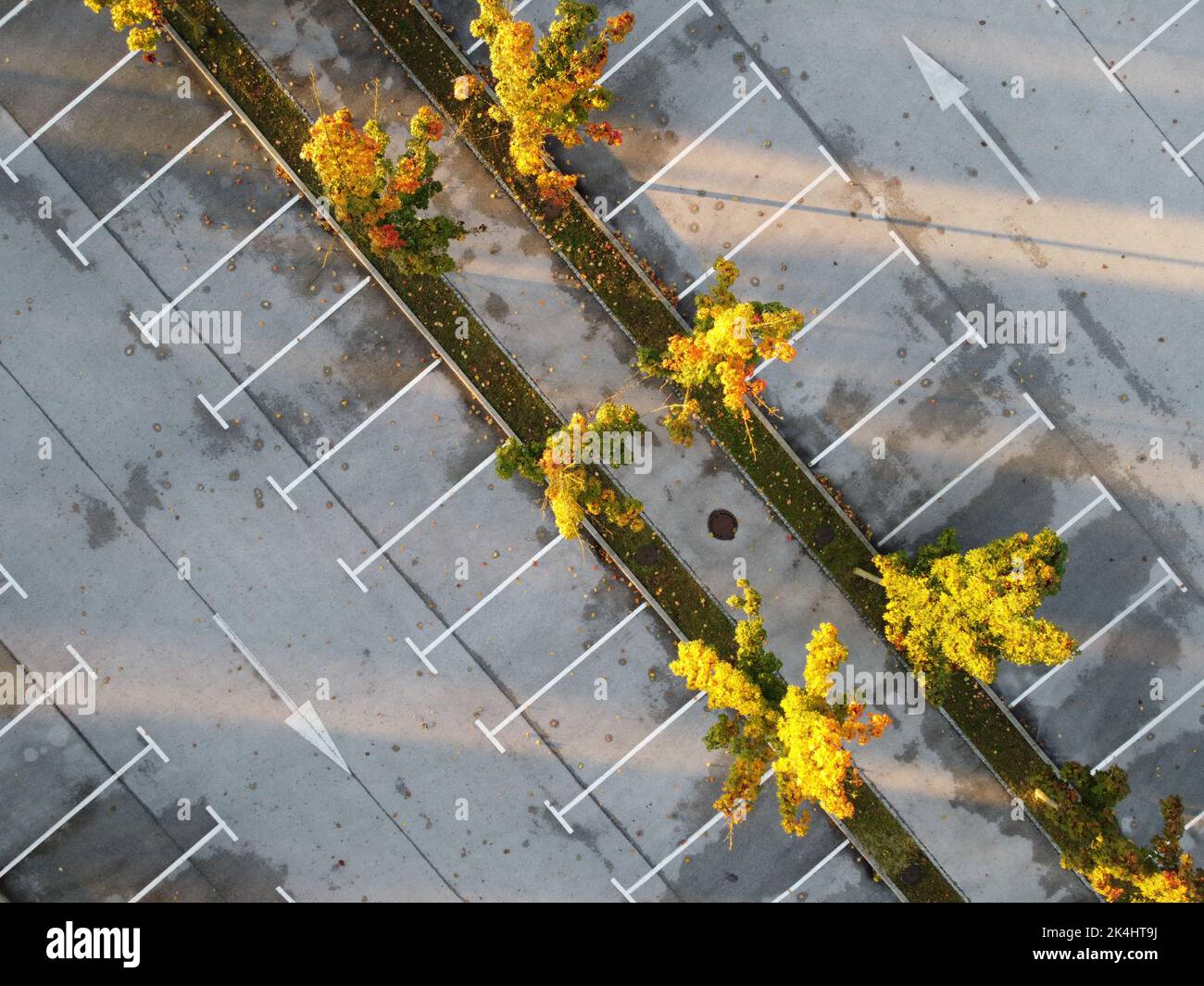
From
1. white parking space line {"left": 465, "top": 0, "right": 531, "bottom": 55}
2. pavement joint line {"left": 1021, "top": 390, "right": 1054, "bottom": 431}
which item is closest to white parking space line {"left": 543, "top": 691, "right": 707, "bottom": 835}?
pavement joint line {"left": 1021, "top": 390, "right": 1054, "bottom": 431}

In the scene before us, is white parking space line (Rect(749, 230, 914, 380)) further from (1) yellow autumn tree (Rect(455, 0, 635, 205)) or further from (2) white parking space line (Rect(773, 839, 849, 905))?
(2) white parking space line (Rect(773, 839, 849, 905))

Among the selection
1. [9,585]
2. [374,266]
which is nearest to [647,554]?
[374,266]

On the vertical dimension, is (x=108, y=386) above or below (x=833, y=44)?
above

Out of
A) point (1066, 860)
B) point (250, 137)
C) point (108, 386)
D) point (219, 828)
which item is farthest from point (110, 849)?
point (1066, 860)

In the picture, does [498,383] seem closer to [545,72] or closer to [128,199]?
[545,72]

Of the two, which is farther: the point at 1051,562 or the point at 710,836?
the point at 710,836
